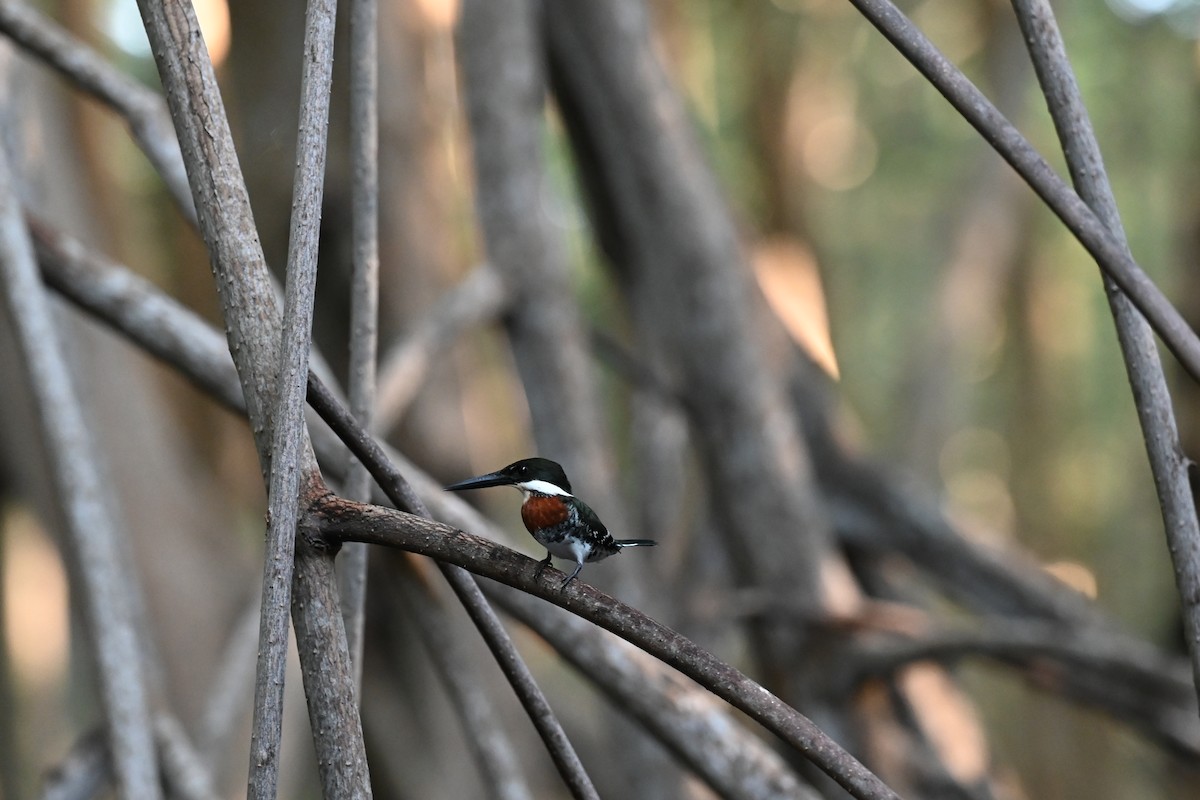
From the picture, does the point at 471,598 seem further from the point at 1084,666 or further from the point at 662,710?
the point at 1084,666

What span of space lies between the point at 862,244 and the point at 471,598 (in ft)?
33.9

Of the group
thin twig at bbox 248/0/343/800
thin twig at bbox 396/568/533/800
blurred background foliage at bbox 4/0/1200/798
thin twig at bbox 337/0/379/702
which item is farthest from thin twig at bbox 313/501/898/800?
blurred background foliage at bbox 4/0/1200/798

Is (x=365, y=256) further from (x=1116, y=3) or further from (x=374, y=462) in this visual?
(x=1116, y=3)

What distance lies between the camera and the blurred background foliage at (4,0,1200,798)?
2.98 meters

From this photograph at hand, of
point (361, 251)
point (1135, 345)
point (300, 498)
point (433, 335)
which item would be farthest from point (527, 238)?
point (300, 498)

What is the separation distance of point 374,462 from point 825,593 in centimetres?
208

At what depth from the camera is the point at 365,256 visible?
46.8 inches

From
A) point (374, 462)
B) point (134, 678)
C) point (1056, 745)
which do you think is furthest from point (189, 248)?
point (1056, 745)

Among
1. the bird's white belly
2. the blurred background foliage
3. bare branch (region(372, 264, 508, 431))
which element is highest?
the blurred background foliage

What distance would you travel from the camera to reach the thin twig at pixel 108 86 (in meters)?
1.89

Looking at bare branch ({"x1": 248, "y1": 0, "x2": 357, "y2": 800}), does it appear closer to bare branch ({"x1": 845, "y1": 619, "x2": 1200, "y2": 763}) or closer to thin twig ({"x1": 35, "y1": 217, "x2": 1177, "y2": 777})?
thin twig ({"x1": 35, "y1": 217, "x2": 1177, "y2": 777})

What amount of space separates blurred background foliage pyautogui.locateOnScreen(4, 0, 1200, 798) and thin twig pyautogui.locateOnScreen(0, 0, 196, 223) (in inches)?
24.3

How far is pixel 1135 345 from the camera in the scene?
1.09m

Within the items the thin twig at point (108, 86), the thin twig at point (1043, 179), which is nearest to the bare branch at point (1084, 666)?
the thin twig at point (1043, 179)
